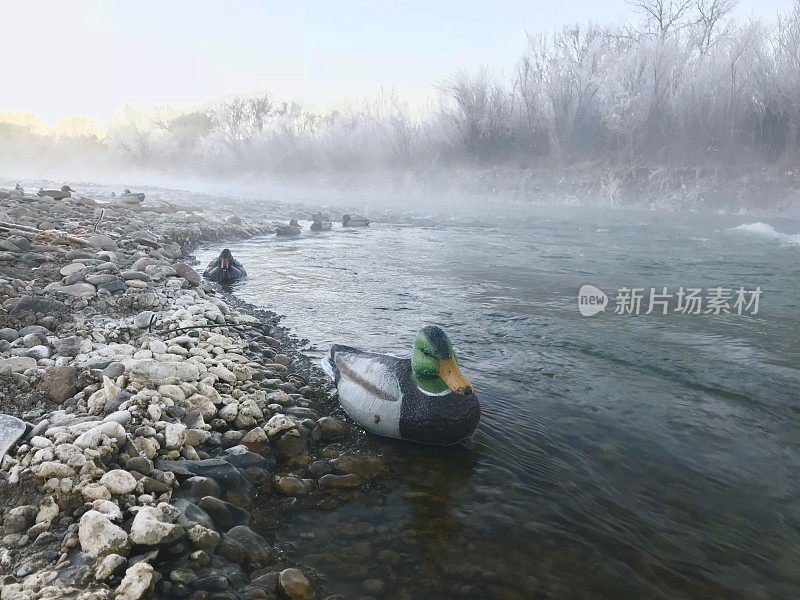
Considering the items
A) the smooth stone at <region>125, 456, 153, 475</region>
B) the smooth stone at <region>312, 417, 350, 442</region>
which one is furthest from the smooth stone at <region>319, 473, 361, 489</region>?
the smooth stone at <region>125, 456, 153, 475</region>

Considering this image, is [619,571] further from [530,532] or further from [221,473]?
[221,473]

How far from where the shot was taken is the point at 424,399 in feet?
12.3

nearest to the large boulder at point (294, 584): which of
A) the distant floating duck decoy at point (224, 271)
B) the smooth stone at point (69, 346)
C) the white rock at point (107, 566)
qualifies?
the white rock at point (107, 566)

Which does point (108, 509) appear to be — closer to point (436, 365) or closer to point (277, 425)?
point (277, 425)

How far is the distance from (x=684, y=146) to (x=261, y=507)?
29996 mm

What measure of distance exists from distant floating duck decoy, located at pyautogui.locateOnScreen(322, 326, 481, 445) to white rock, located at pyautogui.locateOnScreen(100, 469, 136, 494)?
171cm

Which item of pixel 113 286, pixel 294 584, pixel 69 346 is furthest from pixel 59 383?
pixel 113 286

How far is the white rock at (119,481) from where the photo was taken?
274 cm

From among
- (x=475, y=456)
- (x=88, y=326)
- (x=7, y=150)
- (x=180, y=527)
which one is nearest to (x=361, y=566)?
(x=180, y=527)

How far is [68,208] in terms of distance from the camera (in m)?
12.4

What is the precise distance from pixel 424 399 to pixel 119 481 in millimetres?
2026

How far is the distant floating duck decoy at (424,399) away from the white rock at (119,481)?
171 cm

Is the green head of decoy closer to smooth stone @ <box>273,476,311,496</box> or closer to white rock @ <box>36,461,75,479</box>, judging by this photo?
smooth stone @ <box>273,476,311,496</box>

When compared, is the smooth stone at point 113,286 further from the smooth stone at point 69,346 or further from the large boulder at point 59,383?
the large boulder at point 59,383
